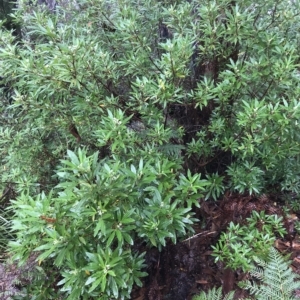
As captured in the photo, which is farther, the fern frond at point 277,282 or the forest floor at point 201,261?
the forest floor at point 201,261

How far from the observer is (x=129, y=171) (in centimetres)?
188

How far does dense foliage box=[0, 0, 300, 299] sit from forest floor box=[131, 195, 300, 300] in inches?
5.5

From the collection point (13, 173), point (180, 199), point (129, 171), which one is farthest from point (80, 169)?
point (13, 173)

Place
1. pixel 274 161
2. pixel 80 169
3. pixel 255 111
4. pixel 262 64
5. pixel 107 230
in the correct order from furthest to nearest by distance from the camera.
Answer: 1. pixel 274 161
2. pixel 262 64
3. pixel 255 111
4. pixel 107 230
5. pixel 80 169

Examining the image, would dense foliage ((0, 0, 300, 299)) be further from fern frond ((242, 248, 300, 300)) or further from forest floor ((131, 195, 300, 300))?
fern frond ((242, 248, 300, 300))

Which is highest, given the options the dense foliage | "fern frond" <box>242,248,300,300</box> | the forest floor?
the dense foliage

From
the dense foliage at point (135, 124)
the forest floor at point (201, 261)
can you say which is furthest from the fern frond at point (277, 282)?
the dense foliage at point (135, 124)

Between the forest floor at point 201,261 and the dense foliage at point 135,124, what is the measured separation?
14cm

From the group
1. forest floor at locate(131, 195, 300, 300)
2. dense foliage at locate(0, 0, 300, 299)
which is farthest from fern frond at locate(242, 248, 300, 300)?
dense foliage at locate(0, 0, 300, 299)

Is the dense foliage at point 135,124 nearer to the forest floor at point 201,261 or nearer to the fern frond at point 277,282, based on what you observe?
the forest floor at point 201,261

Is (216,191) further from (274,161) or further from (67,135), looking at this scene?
(67,135)

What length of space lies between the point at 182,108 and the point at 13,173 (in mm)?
1349

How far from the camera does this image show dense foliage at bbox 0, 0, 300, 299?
72.0 inches

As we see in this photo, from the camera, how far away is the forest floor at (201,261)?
2328 millimetres
